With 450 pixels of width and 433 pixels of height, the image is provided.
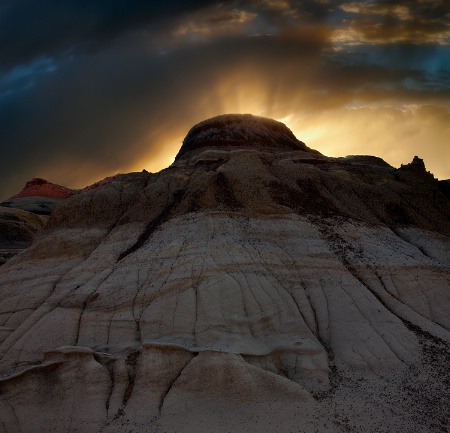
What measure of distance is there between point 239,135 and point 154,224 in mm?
25401

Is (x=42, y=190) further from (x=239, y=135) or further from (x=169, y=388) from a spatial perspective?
(x=169, y=388)

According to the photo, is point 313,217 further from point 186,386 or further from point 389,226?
point 186,386

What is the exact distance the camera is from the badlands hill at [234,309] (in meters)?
19.8

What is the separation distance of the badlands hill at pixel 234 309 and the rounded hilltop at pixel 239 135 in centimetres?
1478

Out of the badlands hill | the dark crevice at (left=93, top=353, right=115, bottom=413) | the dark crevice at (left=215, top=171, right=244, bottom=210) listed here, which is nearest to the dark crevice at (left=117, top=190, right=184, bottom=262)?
the badlands hill

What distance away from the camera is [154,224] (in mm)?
34562

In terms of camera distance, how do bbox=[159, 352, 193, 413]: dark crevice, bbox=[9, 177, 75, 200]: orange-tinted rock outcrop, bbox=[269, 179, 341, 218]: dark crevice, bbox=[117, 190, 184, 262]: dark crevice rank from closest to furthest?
bbox=[159, 352, 193, 413]: dark crevice → bbox=[117, 190, 184, 262]: dark crevice → bbox=[269, 179, 341, 218]: dark crevice → bbox=[9, 177, 75, 200]: orange-tinted rock outcrop

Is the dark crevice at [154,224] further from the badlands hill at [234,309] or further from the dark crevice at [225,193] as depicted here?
the dark crevice at [225,193]

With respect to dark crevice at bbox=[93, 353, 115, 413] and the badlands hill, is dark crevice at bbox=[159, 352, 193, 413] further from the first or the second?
dark crevice at bbox=[93, 353, 115, 413]

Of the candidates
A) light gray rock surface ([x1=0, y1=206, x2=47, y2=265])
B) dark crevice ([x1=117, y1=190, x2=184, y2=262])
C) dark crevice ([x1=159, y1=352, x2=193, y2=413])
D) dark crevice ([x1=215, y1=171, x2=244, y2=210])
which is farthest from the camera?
light gray rock surface ([x1=0, y1=206, x2=47, y2=265])

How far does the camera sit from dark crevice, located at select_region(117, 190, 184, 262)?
105 feet

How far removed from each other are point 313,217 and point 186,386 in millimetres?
17541

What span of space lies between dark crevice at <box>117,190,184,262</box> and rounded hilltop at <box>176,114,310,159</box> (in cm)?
1777

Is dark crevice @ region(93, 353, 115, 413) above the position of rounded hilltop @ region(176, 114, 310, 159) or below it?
below
